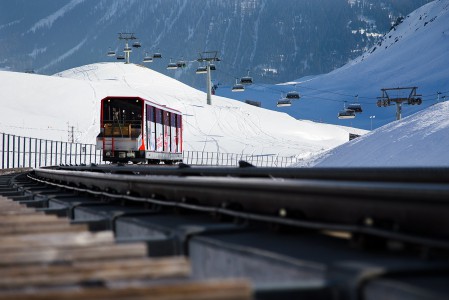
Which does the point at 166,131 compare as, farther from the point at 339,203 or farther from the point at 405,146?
the point at 339,203

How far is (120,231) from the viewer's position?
5961mm

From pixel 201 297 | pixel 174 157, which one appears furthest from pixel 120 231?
pixel 174 157

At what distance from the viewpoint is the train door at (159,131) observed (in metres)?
39.2

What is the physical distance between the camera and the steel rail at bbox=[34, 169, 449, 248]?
3.84 meters

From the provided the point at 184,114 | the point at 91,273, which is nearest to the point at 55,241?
the point at 91,273

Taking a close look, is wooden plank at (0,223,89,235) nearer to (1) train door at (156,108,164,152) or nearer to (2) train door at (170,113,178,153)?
(1) train door at (156,108,164,152)

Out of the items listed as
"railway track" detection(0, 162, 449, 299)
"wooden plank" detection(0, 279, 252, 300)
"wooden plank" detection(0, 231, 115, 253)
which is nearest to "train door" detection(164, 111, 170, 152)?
"railway track" detection(0, 162, 449, 299)

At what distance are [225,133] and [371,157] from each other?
69993mm

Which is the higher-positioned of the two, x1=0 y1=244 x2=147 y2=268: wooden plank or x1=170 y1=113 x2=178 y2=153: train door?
x1=170 y1=113 x2=178 y2=153: train door

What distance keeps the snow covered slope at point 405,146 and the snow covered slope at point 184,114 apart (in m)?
52.1

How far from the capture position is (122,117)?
3738 cm

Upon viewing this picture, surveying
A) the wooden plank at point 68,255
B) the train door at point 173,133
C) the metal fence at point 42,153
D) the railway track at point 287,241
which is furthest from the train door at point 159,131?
the wooden plank at point 68,255

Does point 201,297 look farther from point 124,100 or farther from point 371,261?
point 124,100

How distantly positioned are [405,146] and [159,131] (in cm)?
1389
